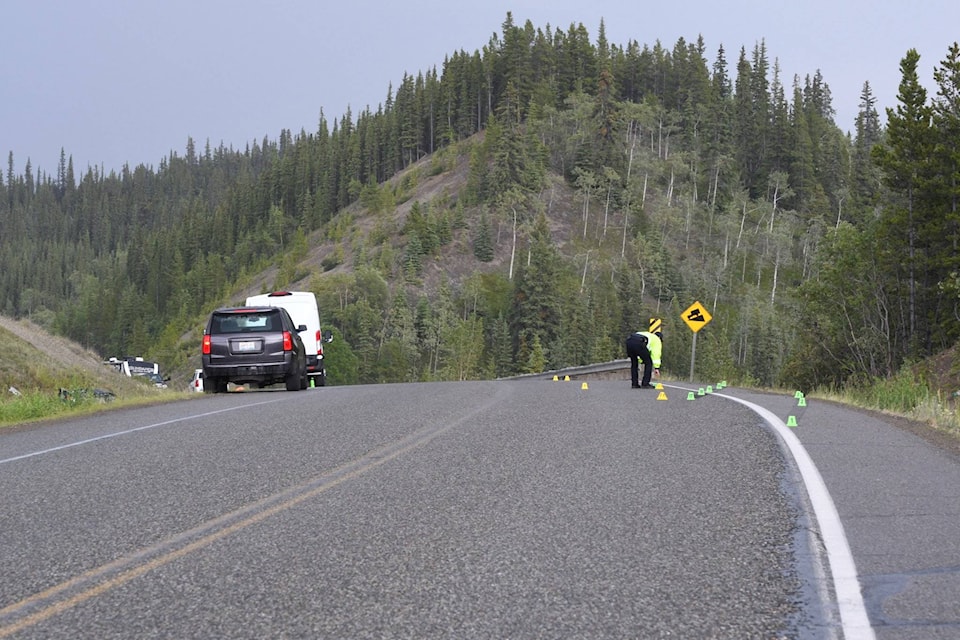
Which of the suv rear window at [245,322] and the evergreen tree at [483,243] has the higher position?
the evergreen tree at [483,243]

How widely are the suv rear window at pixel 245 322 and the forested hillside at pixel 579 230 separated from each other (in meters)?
22.3

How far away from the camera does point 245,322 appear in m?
20.7

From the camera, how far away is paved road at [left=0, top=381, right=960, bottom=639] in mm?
4258

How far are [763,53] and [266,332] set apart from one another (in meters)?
159

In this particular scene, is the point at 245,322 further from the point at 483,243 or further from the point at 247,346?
the point at 483,243

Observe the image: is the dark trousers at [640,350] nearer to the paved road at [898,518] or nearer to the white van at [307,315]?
the paved road at [898,518]

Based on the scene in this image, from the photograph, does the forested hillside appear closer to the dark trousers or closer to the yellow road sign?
the yellow road sign

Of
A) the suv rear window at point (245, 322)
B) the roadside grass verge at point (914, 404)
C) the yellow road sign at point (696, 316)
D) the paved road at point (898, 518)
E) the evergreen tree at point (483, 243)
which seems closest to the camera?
the paved road at point (898, 518)

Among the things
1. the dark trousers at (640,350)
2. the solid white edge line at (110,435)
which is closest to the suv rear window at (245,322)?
the solid white edge line at (110,435)

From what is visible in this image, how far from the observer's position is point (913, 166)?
34.9 meters

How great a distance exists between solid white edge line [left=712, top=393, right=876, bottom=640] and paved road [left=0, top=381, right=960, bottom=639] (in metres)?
0.06

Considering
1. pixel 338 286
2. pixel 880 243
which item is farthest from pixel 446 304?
pixel 880 243

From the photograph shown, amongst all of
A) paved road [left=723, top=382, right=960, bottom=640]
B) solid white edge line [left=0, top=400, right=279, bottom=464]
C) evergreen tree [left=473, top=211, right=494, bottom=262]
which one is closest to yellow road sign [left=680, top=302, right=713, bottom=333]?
solid white edge line [left=0, top=400, right=279, bottom=464]

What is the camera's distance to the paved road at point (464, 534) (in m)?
4.26
